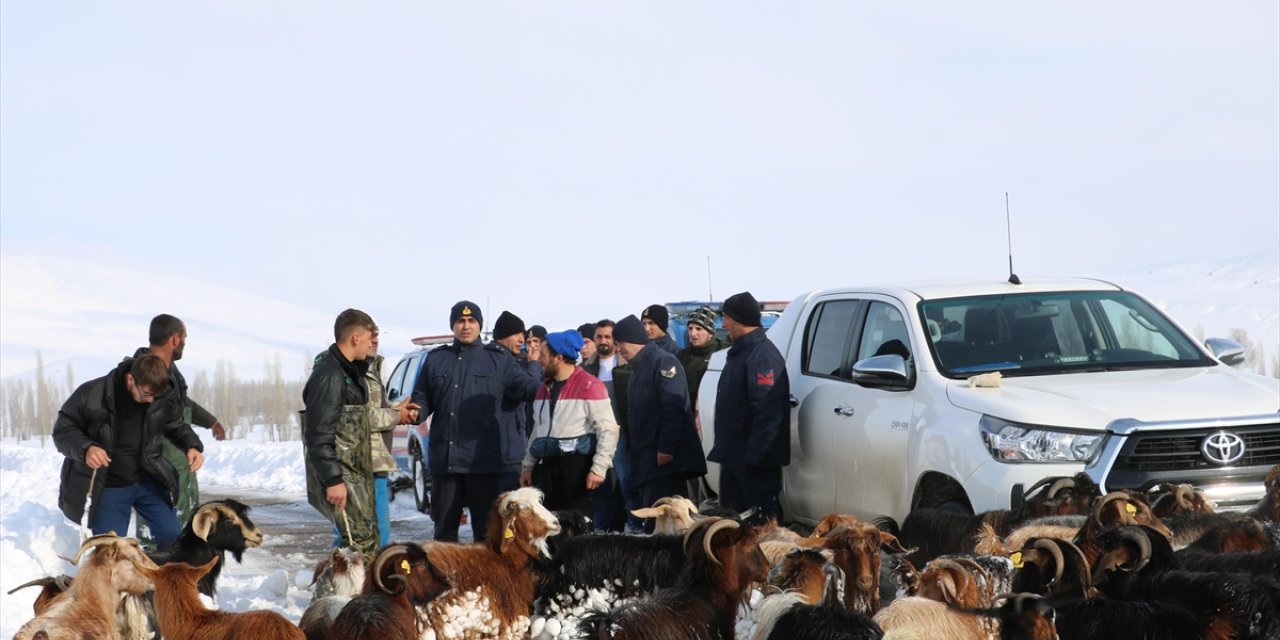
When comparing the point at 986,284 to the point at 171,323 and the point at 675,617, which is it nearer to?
the point at 675,617

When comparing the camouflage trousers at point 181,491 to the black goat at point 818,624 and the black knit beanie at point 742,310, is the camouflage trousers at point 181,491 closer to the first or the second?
the black knit beanie at point 742,310

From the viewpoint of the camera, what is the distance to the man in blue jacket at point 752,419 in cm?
951

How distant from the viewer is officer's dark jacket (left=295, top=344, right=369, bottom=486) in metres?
8.22

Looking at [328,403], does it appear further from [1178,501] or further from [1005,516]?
[1178,501]

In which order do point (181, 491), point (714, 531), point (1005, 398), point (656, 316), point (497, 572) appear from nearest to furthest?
point (714, 531), point (497, 572), point (1005, 398), point (181, 491), point (656, 316)

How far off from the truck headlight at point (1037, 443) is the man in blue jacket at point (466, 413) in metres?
3.44

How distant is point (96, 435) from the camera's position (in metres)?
8.73

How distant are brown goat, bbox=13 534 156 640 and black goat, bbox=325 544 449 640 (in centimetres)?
98

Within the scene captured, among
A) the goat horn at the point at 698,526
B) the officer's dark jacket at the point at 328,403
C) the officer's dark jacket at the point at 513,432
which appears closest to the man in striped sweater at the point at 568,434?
the officer's dark jacket at the point at 513,432

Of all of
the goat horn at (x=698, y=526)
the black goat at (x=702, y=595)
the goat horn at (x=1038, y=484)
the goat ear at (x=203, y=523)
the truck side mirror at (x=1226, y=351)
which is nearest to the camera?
the black goat at (x=702, y=595)

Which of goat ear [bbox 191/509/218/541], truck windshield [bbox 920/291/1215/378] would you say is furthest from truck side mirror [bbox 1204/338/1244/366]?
goat ear [bbox 191/509/218/541]

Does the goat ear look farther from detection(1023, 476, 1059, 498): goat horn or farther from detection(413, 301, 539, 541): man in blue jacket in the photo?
detection(1023, 476, 1059, 498): goat horn

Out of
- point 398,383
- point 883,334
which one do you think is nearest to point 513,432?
point 883,334

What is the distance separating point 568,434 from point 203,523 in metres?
3.36
